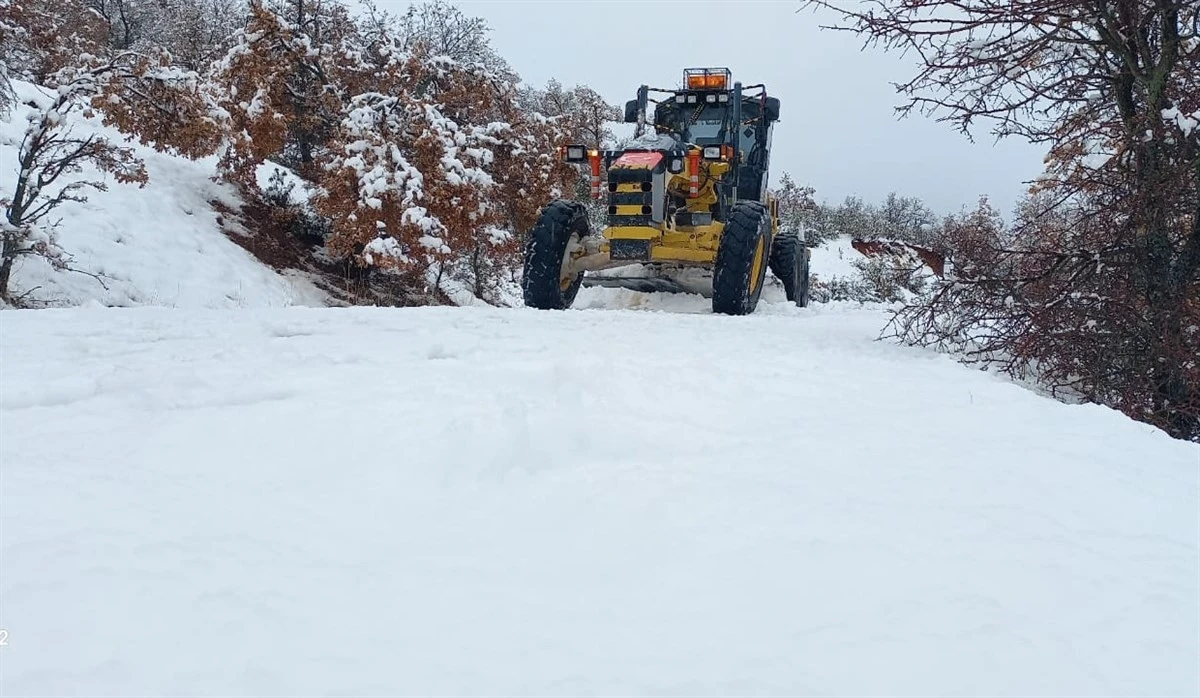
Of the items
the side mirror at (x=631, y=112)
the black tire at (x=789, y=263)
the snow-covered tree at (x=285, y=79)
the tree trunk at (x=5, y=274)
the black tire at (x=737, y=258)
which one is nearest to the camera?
the tree trunk at (x=5, y=274)

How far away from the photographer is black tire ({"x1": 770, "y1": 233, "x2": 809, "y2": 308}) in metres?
9.38

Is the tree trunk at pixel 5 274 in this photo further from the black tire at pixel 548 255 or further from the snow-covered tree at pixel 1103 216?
the snow-covered tree at pixel 1103 216

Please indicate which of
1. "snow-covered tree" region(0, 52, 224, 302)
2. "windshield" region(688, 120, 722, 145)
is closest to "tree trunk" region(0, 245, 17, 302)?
"snow-covered tree" region(0, 52, 224, 302)

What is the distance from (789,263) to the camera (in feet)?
30.8

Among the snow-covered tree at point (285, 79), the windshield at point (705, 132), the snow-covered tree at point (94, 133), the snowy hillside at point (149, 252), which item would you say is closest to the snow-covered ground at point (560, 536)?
the snow-covered tree at point (94, 133)

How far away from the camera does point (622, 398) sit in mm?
3027

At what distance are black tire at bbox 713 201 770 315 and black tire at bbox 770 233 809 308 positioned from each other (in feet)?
7.44

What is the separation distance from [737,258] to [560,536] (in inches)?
215

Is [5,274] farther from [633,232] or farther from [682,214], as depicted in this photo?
[682,214]

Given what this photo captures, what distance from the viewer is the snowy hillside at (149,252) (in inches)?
303

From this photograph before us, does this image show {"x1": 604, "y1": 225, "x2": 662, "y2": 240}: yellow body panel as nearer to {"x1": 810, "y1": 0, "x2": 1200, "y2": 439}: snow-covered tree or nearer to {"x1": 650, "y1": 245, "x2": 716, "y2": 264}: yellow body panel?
{"x1": 650, "y1": 245, "x2": 716, "y2": 264}: yellow body panel

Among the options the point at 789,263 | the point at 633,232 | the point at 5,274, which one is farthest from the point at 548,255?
the point at 5,274

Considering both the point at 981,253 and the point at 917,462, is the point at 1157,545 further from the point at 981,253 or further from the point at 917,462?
the point at 981,253

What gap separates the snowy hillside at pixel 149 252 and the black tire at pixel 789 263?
6.07 m
